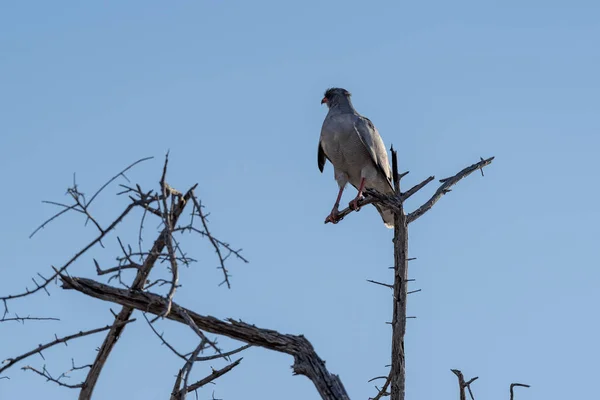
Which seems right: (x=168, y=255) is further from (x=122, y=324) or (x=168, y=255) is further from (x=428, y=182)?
(x=428, y=182)

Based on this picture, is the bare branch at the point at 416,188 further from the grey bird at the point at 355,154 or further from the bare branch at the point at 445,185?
the grey bird at the point at 355,154

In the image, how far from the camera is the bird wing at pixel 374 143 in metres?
10.3

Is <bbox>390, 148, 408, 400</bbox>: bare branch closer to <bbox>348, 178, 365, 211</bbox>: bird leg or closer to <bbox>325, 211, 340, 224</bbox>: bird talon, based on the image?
<bbox>348, 178, 365, 211</bbox>: bird leg

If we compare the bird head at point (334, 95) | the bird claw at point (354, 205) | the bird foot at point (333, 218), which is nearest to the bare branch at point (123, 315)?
the bird claw at point (354, 205)

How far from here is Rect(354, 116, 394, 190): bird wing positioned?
10328mm

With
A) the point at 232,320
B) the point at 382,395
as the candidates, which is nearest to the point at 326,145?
the point at 382,395

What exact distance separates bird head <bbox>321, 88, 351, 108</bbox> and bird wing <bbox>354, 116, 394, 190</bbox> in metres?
0.72

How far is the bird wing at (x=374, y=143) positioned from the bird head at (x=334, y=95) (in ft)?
2.37

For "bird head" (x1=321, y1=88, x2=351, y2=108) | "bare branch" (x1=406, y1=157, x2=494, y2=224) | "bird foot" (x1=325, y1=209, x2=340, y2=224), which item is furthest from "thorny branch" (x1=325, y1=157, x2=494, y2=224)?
"bird head" (x1=321, y1=88, x2=351, y2=108)

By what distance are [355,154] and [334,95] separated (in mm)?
1327

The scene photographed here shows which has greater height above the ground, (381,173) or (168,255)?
(381,173)

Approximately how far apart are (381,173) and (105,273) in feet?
19.5

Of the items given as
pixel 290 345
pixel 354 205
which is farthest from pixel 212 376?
pixel 354 205

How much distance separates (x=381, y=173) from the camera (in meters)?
10.5
